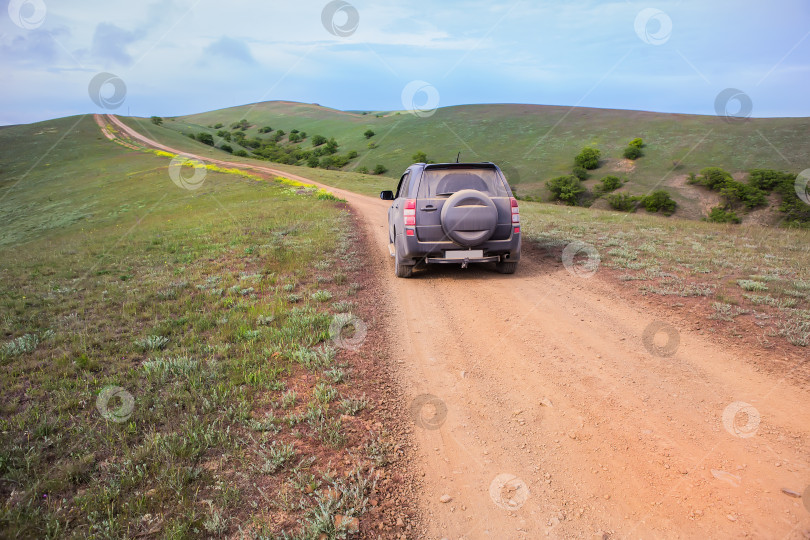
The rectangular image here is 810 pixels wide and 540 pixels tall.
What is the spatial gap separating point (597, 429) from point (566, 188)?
58980 millimetres

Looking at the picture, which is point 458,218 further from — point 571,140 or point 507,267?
point 571,140

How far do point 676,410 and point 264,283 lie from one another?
7585 millimetres

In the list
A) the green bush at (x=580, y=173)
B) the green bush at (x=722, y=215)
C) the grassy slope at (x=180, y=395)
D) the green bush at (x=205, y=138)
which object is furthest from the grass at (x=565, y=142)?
the grassy slope at (x=180, y=395)

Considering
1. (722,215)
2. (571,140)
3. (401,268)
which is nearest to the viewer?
(401,268)

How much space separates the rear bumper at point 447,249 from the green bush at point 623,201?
176 feet

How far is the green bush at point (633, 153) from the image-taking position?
66.7 m

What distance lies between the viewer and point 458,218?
24.8ft

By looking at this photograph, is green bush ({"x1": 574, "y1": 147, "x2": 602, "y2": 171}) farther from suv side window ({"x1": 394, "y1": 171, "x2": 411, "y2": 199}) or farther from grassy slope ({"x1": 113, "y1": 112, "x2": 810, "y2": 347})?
suv side window ({"x1": 394, "y1": 171, "x2": 411, "y2": 199})

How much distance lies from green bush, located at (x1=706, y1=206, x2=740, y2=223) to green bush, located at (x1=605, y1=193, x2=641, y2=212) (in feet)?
27.1

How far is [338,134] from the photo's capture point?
111625 millimetres

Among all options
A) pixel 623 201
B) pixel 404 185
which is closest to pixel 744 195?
pixel 623 201

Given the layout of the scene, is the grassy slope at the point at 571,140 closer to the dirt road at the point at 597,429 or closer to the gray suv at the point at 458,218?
the gray suv at the point at 458,218

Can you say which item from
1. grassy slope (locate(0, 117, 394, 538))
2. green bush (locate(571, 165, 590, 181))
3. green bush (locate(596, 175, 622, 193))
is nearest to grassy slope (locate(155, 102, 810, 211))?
green bush (locate(571, 165, 590, 181))

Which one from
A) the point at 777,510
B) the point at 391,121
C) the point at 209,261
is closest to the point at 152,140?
the point at 391,121
